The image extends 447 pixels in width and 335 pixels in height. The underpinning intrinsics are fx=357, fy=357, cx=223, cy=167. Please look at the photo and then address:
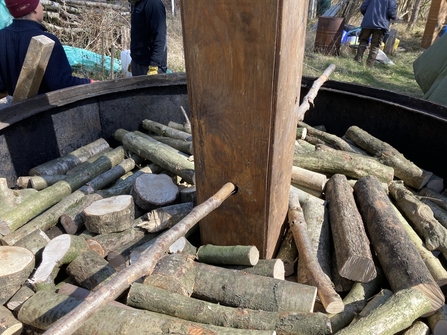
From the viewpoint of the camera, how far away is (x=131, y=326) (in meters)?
1.59

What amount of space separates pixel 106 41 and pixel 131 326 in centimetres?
700

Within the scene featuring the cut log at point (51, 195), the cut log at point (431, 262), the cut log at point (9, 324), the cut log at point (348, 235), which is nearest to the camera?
the cut log at point (9, 324)

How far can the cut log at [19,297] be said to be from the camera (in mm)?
1908

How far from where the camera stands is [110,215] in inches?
93.2

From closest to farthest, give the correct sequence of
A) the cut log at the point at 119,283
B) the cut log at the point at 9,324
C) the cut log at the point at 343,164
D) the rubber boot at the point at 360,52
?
the cut log at the point at 119,283 < the cut log at the point at 9,324 < the cut log at the point at 343,164 < the rubber boot at the point at 360,52

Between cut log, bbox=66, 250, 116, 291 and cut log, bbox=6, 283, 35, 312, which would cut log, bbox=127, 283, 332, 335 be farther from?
cut log, bbox=6, 283, 35, 312

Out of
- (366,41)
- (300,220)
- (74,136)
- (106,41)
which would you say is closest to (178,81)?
(74,136)

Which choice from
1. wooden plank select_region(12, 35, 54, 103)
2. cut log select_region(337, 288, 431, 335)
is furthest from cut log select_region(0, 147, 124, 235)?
cut log select_region(337, 288, 431, 335)

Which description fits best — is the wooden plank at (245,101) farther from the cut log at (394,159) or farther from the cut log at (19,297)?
the cut log at (394,159)

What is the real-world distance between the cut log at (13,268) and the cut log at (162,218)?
0.71 m

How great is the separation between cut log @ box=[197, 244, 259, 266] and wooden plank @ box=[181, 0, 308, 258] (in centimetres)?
9

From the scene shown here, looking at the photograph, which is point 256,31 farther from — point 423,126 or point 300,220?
point 423,126

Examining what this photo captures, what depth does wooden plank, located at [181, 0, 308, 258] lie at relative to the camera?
4.95ft

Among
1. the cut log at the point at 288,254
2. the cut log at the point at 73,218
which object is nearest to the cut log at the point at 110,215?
the cut log at the point at 73,218
